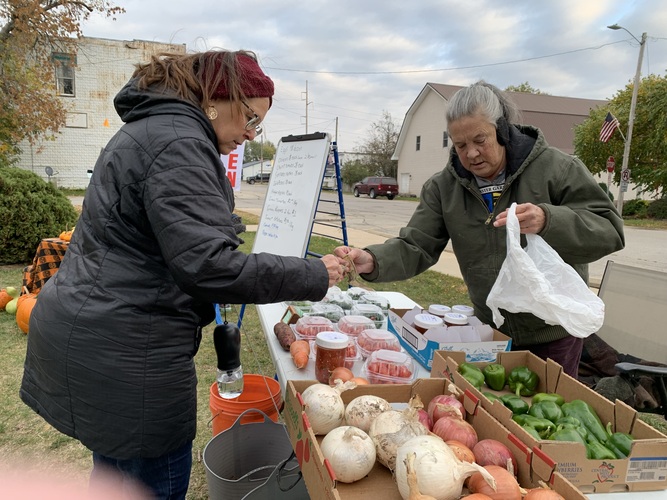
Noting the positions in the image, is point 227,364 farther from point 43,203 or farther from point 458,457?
point 43,203

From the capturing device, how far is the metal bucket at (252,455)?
1.91m

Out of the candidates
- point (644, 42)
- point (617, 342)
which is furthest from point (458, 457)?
point (644, 42)

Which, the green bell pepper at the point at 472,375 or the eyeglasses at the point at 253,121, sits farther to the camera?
the green bell pepper at the point at 472,375

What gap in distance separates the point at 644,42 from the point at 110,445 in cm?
2396

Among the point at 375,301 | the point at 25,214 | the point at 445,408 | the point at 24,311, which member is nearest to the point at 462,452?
the point at 445,408

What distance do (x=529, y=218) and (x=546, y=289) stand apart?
0.93 feet

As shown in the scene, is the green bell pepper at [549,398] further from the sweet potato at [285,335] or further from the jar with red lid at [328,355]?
the sweet potato at [285,335]

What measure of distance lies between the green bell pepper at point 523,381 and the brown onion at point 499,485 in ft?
2.09

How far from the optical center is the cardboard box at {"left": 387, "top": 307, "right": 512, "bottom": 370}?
1.86 meters

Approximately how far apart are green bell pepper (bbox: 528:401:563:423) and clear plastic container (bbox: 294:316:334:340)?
107cm

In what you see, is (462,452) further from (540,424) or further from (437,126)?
(437,126)

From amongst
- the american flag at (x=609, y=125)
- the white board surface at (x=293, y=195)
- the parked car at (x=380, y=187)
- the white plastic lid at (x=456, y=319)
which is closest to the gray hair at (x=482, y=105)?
the white plastic lid at (x=456, y=319)

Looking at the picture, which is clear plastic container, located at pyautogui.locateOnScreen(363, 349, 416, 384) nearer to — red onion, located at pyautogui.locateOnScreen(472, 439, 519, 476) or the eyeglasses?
red onion, located at pyautogui.locateOnScreen(472, 439, 519, 476)

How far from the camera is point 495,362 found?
1868 mm
